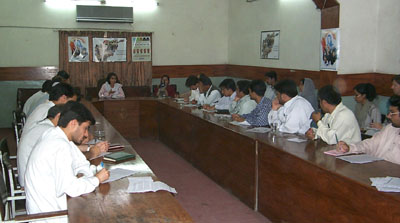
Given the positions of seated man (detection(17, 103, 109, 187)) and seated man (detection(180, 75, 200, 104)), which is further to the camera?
seated man (detection(180, 75, 200, 104))

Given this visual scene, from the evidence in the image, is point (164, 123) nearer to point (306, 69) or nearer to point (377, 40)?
point (306, 69)

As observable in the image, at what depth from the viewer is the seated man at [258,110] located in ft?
16.8

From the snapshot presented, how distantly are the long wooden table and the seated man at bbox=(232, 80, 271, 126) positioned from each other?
256cm

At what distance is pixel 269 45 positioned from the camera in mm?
8859

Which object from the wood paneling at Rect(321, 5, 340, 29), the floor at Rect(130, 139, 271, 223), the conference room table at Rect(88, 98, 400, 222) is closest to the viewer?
the conference room table at Rect(88, 98, 400, 222)

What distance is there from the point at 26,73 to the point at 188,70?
380 centimetres

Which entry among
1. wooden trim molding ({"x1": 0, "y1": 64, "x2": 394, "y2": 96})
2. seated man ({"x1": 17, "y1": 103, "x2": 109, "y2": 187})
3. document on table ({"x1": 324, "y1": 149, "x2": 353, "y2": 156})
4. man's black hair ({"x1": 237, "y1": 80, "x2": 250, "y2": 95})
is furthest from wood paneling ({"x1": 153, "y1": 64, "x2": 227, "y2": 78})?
document on table ({"x1": 324, "y1": 149, "x2": 353, "y2": 156})

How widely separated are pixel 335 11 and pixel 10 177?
193 inches

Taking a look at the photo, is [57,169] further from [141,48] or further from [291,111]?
[141,48]

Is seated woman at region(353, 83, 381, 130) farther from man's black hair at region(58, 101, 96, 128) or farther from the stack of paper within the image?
man's black hair at region(58, 101, 96, 128)

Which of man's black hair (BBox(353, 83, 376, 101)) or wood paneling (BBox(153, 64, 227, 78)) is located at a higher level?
wood paneling (BBox(153, 64, 227, 78))

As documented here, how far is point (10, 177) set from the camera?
3.06 m

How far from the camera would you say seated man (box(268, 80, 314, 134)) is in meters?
4.58

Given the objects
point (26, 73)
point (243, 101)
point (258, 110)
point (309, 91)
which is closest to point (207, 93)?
point (243, 101)
